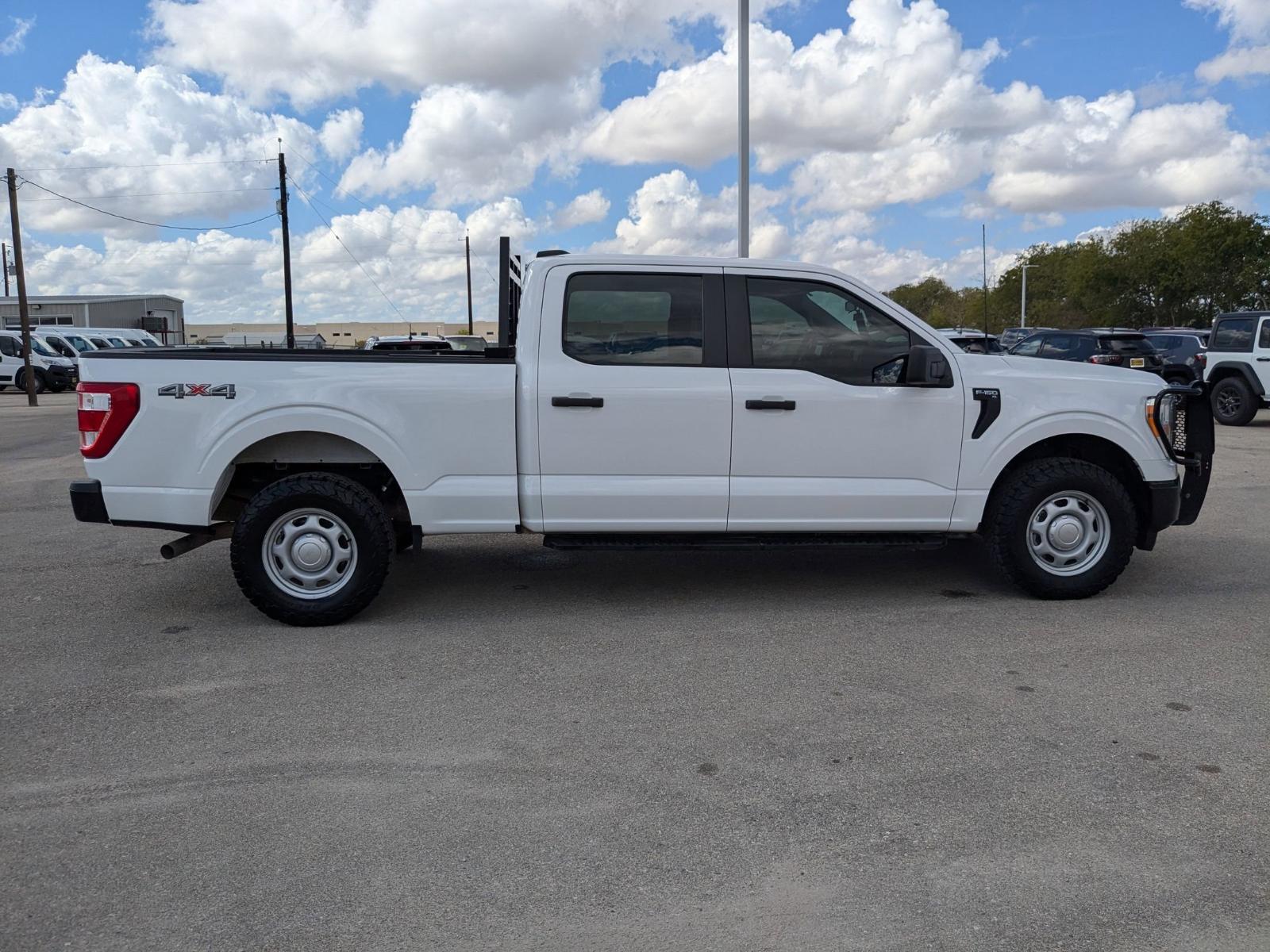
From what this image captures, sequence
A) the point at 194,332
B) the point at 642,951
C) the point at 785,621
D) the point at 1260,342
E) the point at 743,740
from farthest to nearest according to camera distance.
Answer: the point at 194,332 → the point at 1260,342 → the point at 785,621 → the point at 743,740 → the point at 642,951

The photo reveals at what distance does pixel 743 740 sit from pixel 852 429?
2.24 meters

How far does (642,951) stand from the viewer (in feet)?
9.21

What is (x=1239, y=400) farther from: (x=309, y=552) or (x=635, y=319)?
(x=309, y=552)

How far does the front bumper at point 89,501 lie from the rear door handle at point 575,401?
7.90ft

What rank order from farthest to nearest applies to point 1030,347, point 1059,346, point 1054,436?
point 1030,347
point 1059,346
point 1054,436

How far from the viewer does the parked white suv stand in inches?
672

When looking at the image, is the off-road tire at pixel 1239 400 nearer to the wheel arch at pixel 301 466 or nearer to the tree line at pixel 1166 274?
the wheel arch at pixel 301 466

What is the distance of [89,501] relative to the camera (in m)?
5.54

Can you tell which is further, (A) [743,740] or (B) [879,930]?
(A) [743,740]

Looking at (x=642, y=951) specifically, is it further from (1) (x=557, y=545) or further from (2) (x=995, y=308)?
(2) (x=995, y=308)

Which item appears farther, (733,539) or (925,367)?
(733,539)

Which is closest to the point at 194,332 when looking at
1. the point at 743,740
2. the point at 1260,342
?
the point at 1260,342

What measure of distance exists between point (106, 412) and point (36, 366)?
3252 centimetres

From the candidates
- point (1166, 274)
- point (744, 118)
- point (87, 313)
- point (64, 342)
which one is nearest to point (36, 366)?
point (64, 342)
